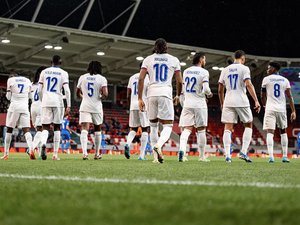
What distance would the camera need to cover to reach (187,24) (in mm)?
37875

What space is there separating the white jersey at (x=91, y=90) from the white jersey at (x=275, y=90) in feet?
11.3

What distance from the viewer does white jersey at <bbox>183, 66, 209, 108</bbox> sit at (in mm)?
11133

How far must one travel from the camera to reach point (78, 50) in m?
30.0

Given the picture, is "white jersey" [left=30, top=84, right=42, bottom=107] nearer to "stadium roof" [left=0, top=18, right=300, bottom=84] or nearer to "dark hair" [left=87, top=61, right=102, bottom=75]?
"dark hair" [left=87, top=61, right=102, bottom=75]

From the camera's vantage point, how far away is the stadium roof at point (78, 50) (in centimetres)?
2541

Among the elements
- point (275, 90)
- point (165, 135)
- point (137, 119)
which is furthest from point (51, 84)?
point (275, 90)

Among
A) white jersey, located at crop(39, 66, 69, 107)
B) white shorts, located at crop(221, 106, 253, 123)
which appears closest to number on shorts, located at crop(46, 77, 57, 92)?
white jersey, located at crop(39, 66, 69, 107)

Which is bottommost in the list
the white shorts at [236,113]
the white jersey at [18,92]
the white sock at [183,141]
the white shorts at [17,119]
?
the white sock at [183,141]

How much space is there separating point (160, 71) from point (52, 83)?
9.16 ft

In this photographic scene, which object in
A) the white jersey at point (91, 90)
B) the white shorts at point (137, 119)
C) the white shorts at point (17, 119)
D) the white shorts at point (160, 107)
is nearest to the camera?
the white shorts at point (160, 107)

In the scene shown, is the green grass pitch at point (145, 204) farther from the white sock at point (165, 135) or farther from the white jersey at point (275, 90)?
the white jersey at point (275, 90)

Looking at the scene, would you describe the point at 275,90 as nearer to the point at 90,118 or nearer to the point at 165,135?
the point at 165,135

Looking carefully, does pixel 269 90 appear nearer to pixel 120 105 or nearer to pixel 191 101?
pixel 191 101

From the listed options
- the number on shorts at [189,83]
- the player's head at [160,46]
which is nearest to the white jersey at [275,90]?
the number on shorts at [189,83]
